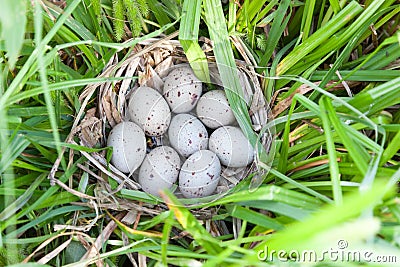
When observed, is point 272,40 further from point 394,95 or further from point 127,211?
point 127,211

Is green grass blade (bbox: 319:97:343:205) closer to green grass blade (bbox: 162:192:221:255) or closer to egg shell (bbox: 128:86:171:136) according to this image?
green grass blade (bbox: 162:192:221:255)

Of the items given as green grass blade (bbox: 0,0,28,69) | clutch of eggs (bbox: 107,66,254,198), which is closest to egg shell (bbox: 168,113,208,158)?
clutch of eggs (bbox: 107,66,254,198)

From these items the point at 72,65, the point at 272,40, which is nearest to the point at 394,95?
the point at 272,40

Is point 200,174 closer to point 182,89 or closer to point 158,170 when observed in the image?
point 158,170

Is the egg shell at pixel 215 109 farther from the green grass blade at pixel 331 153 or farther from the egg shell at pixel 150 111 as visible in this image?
the green grass blade at pixel 331 153

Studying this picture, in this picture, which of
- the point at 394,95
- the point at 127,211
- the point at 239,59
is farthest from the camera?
the point at 239,59

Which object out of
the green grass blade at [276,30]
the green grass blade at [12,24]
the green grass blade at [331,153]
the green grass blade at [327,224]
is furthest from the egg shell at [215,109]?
the green grass blade at [327,224]

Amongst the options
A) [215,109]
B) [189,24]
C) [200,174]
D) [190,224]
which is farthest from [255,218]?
[189,24]
